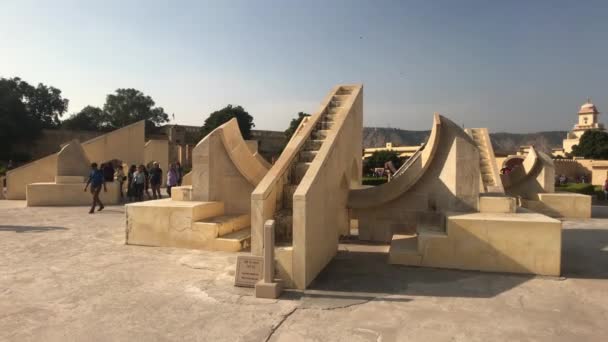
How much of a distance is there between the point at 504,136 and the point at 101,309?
16648cm

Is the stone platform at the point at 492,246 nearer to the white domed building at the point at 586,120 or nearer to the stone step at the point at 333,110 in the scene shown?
the stone step at the point at 333,110

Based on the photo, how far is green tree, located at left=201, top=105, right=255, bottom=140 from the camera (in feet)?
163

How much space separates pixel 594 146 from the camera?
52375mm

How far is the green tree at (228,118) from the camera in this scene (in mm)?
49769

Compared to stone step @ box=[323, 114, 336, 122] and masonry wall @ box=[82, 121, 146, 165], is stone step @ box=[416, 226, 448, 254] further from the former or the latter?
masonry wall @ box=[82, 121, 146, 165]

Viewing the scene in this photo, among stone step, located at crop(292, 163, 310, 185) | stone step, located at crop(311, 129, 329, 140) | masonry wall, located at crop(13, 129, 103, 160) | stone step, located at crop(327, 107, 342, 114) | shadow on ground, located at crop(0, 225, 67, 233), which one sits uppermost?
masonry wall, located at crop(13, 129, 103, 160)

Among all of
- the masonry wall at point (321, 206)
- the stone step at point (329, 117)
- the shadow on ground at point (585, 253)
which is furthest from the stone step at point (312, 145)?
the shadow on ground at point (585, 253)

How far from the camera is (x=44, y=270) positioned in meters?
5.05

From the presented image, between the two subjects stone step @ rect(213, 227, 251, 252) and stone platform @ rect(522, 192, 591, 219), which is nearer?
stone step @ rect(213, 227, 251, 252)

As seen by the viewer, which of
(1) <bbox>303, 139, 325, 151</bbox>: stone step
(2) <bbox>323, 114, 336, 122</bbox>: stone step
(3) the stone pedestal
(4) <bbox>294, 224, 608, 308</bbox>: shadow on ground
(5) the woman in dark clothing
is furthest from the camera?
(5) the woman in dark clothing

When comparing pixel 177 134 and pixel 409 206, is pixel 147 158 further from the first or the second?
pixel 177 134

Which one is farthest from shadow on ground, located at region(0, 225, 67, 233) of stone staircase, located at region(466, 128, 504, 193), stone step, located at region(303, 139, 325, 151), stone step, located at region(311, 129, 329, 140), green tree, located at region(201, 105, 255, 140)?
green tree, located at region(201, 105, 255, 140)

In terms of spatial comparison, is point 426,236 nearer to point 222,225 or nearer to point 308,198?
point 308,198

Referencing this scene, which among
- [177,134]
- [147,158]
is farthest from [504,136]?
[147,158]
